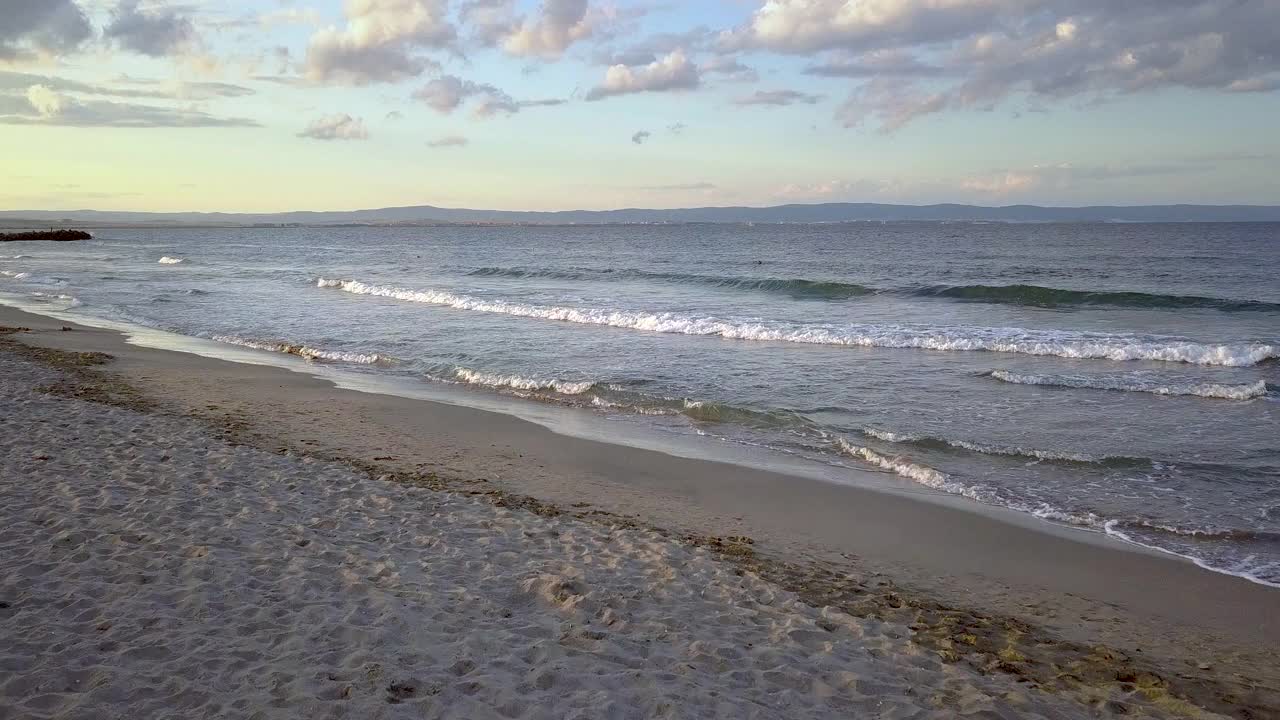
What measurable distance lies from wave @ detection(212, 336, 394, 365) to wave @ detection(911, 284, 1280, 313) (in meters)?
23.0

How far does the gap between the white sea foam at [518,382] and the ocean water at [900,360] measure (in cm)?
6

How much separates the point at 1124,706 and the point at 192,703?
478 cm

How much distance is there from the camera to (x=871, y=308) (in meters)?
29.2

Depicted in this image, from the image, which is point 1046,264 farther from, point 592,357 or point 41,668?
point 41,668

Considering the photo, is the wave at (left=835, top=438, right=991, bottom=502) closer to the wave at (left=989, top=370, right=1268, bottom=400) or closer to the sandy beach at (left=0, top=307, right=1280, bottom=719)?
the sandy beach at (left=0, top=307, right=1280, bottom=719)

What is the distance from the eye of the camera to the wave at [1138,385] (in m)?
13.8

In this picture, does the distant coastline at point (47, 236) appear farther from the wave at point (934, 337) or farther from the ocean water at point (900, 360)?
the wave at point (934, 337)

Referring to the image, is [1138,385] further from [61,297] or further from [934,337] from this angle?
[61,297]

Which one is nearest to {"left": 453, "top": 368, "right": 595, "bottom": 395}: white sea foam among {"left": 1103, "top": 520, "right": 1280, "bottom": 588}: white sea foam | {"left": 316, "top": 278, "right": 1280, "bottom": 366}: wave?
{"left": 316, "top": 278, "right": 1280, "bottom": 366}: wave

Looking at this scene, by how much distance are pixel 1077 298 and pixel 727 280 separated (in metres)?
15.6

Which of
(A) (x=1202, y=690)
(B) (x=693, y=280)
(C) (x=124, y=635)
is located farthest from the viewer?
(B) (x=693, y=280)

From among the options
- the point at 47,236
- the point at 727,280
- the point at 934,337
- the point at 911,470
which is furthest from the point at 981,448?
the point at 47,236

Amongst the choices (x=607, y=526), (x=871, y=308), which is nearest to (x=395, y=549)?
(x=607, y=526)

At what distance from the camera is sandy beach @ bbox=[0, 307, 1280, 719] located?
4.27 meters
